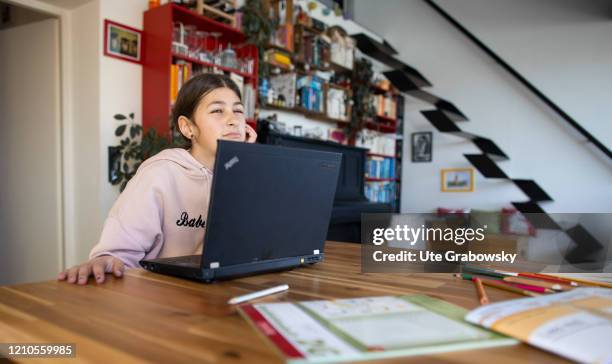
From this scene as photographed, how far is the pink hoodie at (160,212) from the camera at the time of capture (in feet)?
3.43

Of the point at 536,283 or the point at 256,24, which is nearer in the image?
the point at 536,283

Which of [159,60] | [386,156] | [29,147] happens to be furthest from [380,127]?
[29,147]

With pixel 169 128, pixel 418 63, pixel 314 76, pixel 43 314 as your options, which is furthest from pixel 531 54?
pixel 43 314

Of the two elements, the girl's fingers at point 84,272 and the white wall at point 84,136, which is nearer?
the girl's fingers at point 84,272

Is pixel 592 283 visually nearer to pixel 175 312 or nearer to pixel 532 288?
pixel 532 288

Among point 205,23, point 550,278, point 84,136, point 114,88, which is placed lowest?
point 550,278

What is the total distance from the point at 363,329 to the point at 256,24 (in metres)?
3.38

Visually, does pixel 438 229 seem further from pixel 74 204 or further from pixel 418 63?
pixel 418 63

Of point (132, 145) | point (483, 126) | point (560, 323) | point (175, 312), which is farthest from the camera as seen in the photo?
point (483, 126)

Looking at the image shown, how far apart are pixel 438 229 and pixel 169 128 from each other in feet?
7.98

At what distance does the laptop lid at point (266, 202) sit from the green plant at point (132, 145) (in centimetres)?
199

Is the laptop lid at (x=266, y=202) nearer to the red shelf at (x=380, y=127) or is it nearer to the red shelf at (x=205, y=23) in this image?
the red shelf at (x=205, y=23)

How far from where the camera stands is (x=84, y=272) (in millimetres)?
775

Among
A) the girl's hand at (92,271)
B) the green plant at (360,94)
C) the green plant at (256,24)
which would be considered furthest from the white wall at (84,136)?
the green plant at (360,94)
